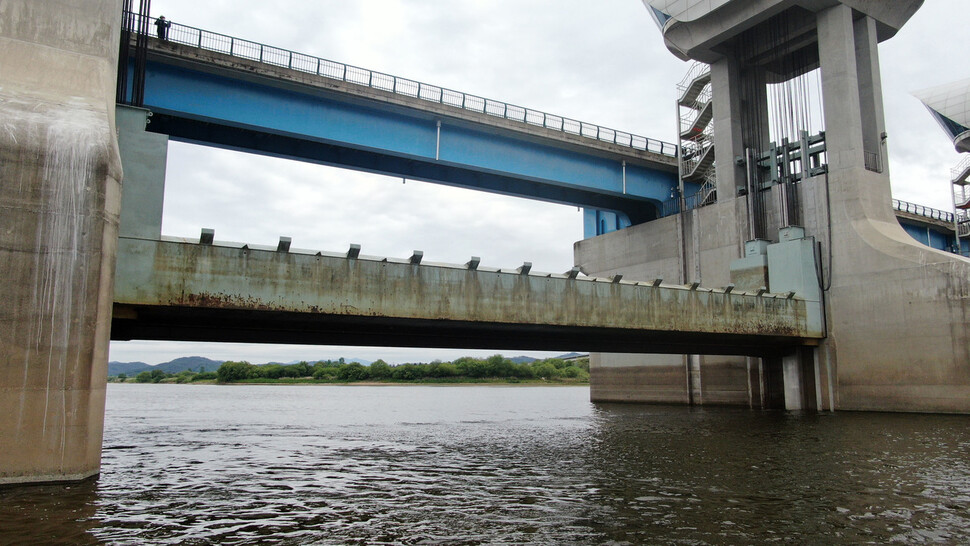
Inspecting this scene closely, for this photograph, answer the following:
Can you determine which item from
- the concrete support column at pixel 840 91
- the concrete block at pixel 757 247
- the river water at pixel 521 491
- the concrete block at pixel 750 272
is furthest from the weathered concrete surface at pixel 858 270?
the river water at pixel 521 491

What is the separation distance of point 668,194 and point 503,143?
15325 mm

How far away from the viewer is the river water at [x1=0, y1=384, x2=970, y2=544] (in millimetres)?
10484

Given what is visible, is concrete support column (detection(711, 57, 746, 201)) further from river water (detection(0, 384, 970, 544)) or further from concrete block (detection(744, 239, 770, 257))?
river water (detection(0, 384, 970, 544))

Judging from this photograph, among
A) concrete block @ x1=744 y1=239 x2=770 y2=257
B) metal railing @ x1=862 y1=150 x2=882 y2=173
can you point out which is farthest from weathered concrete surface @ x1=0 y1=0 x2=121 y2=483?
metal railing @ x1=862 y1=150 x2=882 y2=173

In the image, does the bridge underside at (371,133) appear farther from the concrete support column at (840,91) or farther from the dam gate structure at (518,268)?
the concrete support column at (840,91)

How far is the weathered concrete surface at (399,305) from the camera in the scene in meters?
21.6

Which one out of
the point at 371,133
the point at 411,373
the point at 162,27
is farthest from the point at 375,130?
the point at 411,373

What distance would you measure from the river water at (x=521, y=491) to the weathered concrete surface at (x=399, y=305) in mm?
4436

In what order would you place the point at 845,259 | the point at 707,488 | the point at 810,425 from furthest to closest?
the point at 845,259
the point at 810,425
the point at 707,488

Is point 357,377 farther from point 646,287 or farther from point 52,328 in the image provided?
point 52,328

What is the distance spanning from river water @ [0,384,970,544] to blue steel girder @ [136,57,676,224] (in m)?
15.8

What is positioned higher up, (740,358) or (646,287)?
(646,287)

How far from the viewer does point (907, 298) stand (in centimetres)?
3503

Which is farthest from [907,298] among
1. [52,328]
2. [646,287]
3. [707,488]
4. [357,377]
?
[357,377]
